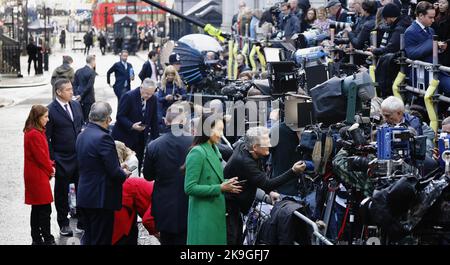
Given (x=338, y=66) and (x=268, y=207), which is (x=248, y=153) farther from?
(x=338, y=66)

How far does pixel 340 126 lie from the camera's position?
11.2 metres

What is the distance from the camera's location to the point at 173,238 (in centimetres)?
1123

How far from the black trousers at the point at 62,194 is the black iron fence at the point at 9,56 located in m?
33.6

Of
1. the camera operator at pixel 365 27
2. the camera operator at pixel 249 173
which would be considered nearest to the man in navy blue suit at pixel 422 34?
the camera operator at pixel 365 27

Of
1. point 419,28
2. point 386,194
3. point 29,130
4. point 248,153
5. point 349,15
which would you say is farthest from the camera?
point 349,15

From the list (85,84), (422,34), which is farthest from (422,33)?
(85,84)

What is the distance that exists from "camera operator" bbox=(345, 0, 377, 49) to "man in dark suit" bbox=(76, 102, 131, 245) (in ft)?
21.2

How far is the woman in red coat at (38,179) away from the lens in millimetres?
13461

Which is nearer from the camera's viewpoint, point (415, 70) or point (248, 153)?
point (248, 153)

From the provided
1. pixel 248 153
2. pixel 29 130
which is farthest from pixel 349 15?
pixel 248 153

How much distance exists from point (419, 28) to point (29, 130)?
5030 mm

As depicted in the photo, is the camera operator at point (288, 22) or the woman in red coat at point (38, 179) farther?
the camera operator at point (288, 22)

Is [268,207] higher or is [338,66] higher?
[338,66]

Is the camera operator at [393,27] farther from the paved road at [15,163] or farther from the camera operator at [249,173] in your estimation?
the camera operator at [249,173]
